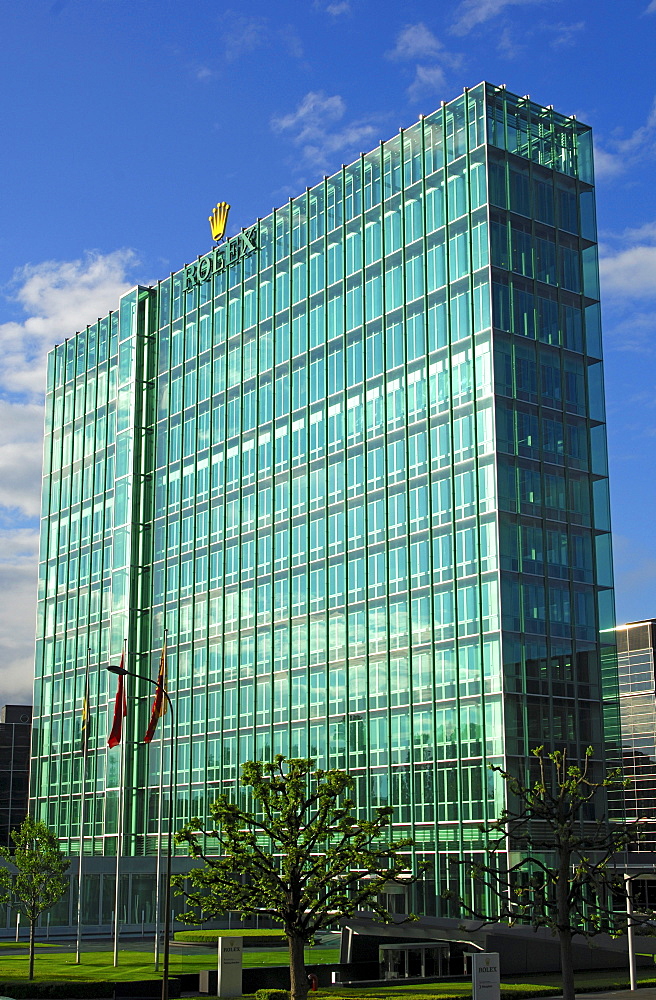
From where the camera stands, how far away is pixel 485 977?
37.7 meters

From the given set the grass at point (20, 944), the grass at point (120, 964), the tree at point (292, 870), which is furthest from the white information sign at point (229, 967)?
the grass at point (20, 944)

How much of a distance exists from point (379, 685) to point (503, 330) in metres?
21.6

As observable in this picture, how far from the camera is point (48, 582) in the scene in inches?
4289

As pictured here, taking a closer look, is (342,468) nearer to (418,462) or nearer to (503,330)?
(418,462)

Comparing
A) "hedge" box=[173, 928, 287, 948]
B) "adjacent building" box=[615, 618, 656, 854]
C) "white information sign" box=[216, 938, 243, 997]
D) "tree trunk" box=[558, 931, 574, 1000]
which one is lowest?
"hedge" box=[173, 928, 287, 948]

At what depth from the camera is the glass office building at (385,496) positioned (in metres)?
65.7

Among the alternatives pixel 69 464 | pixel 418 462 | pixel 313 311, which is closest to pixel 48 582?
pixel 69 464

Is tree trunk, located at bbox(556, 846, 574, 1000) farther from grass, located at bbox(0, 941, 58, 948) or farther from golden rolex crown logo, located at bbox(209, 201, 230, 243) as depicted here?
golden rolex crown logo, located at bbox(209, 201, 230, 243)

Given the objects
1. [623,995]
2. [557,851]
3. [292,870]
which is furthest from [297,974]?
[557,851]

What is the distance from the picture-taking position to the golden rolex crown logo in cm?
9262

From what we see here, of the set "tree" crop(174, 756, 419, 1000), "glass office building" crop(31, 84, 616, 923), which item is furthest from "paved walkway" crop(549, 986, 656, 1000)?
"glass office building" crop(31, 84, 616, 923)

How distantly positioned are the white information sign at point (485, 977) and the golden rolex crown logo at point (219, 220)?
6580cm

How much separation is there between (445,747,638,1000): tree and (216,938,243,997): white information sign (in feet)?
27.3

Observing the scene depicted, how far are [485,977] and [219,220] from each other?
67.5 meters
